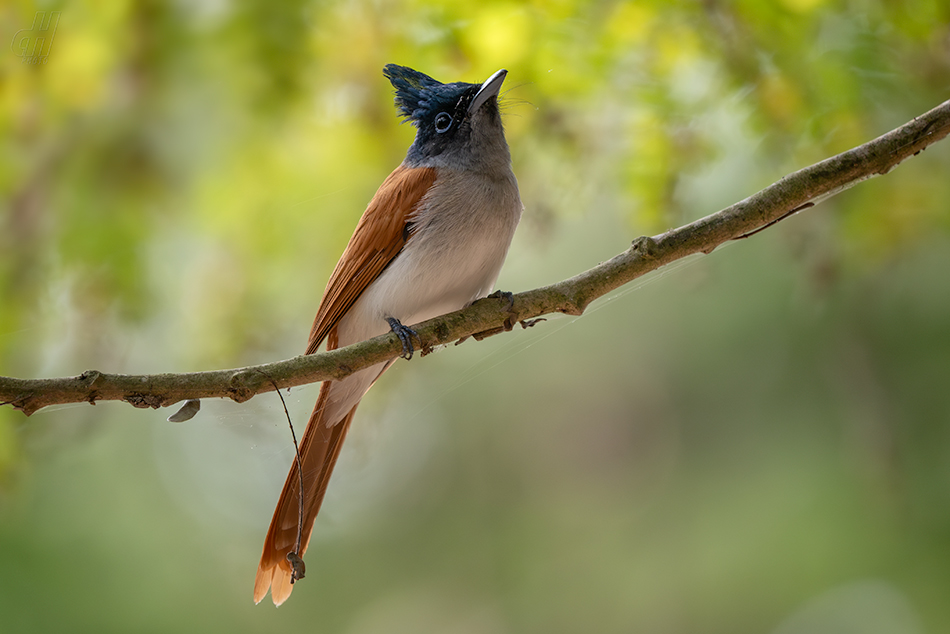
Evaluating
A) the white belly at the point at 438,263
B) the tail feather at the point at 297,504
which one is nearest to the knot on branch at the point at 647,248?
the white belly at the point at 438,263

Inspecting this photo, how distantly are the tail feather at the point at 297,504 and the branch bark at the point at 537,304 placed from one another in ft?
0.73

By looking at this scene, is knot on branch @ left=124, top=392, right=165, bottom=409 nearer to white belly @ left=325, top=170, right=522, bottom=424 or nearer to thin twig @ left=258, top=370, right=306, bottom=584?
thin twig @ left=258, top=370, right=306, bottom=584

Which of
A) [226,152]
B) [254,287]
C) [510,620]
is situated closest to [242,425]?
[254,287]

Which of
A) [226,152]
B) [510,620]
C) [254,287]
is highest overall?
[226,152]

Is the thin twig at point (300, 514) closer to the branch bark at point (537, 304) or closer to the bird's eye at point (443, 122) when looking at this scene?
the branch bark at point (537, 304)

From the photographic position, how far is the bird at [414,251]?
4.05 ft

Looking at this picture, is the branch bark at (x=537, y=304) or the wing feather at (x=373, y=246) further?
the wing feather at (x=373, y=246)

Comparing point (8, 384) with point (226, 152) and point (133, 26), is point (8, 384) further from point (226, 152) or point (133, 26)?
point (133, 26)

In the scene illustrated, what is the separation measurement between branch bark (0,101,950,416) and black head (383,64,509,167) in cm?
38

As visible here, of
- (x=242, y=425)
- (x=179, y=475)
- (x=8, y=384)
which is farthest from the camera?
(x=179, y=475)

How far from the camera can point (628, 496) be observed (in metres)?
2.39

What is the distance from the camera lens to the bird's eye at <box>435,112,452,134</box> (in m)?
1.36

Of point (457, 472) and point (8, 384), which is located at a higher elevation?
point (457, 472)

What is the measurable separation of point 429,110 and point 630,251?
1.67ft
